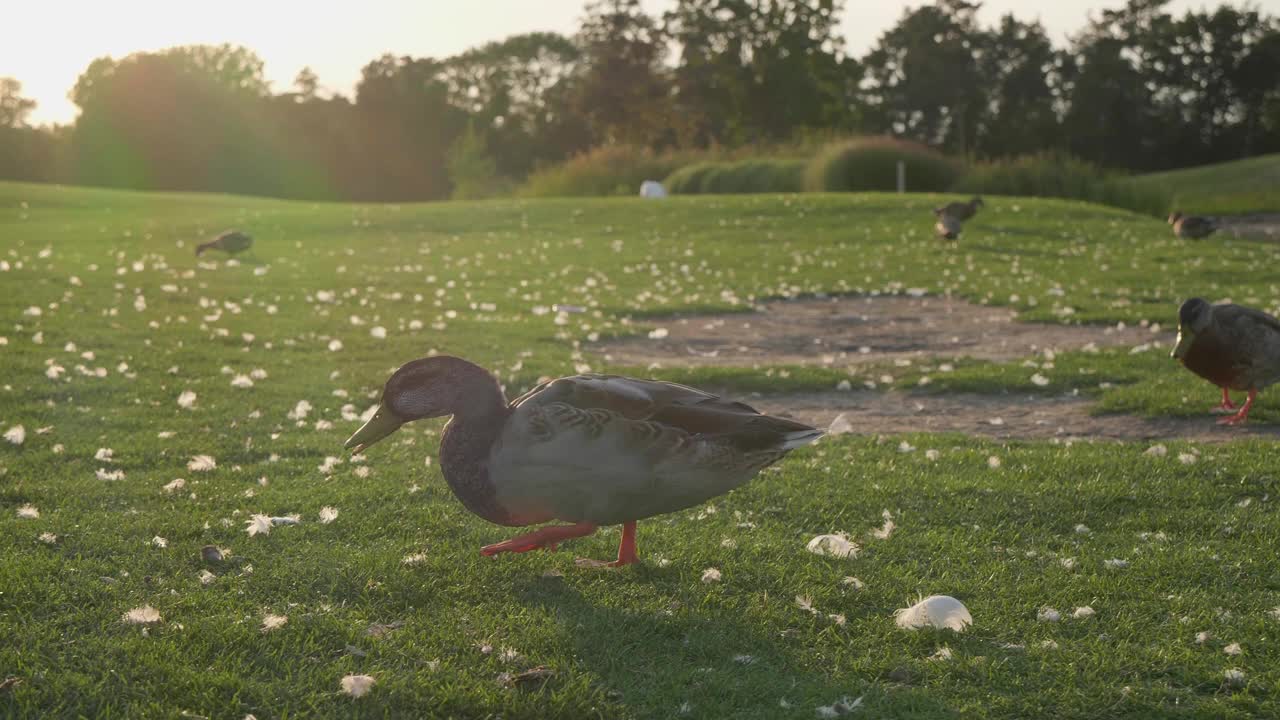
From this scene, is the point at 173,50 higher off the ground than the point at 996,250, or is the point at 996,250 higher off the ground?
the point at 173,50

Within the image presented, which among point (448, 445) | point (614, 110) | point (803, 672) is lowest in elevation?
point (803, 672)

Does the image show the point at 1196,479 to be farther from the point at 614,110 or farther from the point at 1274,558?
the point at 614,110

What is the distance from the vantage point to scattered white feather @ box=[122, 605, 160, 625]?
169 inches

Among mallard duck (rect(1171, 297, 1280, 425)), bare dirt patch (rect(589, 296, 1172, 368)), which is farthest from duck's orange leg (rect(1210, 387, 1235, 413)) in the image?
bare dirt patch (rect(589, 296, 1172, 368))

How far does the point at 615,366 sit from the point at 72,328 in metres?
6.21

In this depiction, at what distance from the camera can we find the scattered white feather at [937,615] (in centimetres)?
441

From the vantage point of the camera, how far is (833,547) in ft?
17.5

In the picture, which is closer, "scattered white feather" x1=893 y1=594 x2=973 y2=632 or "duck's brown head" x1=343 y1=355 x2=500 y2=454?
"scattered white feather" x1=893 y1=594 x2=973 y2=632

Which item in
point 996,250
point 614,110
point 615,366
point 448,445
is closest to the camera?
point 448,445

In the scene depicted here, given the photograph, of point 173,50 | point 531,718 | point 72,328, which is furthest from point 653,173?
point 173,50

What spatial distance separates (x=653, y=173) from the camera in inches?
1790

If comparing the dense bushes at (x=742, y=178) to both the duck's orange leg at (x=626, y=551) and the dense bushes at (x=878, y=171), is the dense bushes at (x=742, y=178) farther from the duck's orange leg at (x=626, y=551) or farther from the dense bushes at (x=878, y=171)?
the duck's orange leg at (x=626, y=551)

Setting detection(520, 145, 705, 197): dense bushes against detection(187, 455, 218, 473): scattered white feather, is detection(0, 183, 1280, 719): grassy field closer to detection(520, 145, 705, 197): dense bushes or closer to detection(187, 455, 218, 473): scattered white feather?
detection(187, 455, 218, 473): scattered white feather

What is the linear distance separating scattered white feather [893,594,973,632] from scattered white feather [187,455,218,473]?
Answer: 439 cm
